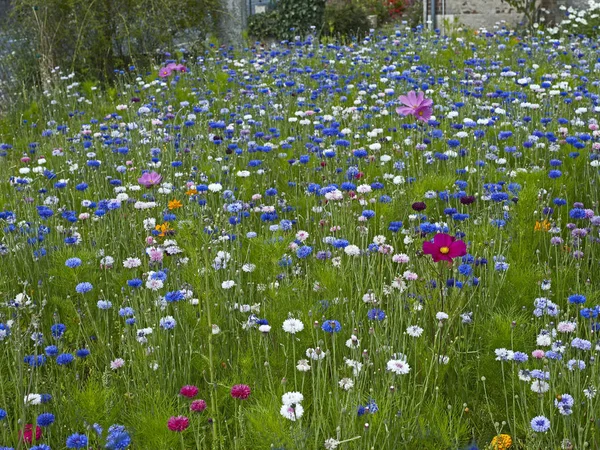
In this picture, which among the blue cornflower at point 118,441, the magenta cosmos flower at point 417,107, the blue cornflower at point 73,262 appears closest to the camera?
the blue cornflower at point 118,441

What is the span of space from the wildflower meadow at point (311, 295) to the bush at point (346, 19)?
9807 mm

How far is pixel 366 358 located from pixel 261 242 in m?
1.16

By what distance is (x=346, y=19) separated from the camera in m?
15.2

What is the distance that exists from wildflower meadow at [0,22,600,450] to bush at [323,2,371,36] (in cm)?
981

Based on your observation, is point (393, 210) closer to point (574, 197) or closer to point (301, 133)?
point (574, 197)

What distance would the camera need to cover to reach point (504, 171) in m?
4.05

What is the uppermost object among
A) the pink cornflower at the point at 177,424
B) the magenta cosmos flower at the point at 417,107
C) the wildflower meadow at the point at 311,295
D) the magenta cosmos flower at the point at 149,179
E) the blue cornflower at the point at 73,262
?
Answer: the magenta cosmos flower at the point at 417,107

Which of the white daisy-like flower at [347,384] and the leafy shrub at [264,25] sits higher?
the leafy shrub at [264,25]

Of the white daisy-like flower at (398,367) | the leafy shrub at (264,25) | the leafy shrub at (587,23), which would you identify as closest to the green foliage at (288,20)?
the leafy shrub at (264,25)

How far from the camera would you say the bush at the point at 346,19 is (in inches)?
587

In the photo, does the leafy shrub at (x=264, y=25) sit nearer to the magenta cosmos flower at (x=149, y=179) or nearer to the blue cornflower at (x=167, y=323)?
the magenta cosmos flower at (x=149, y=179)

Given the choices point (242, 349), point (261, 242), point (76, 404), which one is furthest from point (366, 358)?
point (261, 242)

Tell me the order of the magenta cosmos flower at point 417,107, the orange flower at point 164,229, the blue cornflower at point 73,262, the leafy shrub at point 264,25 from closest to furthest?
the blue cornflower at point 73,262, the orange flower at point 164,229, the magenta cosmos flower at point 417,107, the leafy shrub at point 264,25

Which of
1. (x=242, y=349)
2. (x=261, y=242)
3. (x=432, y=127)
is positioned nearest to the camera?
(x=242, y=349)
